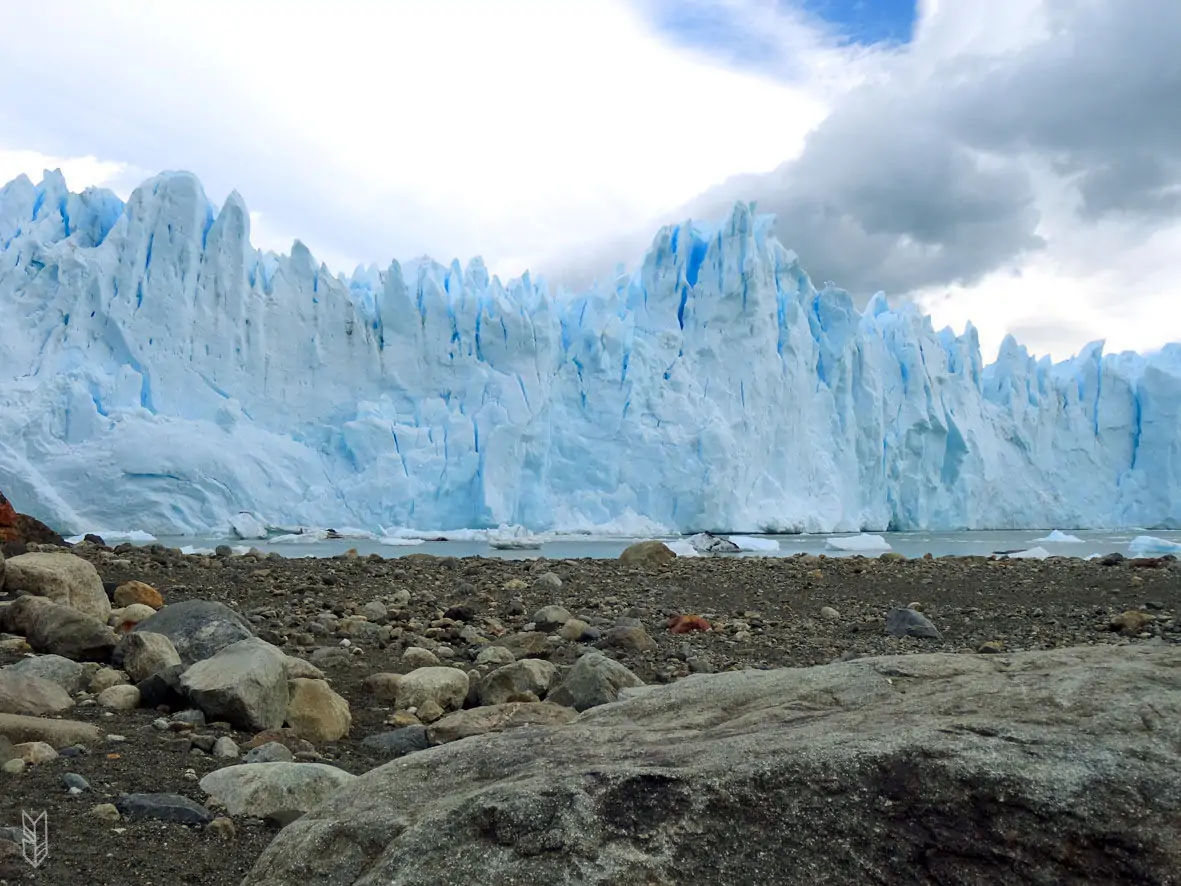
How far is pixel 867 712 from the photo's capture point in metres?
1.53

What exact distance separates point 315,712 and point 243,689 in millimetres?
302

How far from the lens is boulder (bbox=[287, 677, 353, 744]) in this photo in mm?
2935

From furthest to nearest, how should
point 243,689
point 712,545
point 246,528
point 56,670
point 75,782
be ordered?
point 246,528
point 712,545
point 56,670
point 243,689
point 75,782

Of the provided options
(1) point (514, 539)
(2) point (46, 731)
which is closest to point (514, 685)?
(2) point (46, 731)

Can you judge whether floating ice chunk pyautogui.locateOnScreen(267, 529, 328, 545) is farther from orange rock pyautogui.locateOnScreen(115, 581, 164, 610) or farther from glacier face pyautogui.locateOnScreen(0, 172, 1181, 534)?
orange rock pyautogui.locateOnScreen(115, 581, 164, 610)

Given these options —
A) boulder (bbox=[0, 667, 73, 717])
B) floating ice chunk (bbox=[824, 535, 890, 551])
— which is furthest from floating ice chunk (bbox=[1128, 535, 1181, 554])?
boulder (bbox=[0, 667, 73, 717])

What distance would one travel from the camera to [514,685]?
3.49m

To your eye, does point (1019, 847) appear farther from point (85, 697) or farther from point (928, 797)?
point (85, 697)

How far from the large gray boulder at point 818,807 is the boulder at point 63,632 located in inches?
101

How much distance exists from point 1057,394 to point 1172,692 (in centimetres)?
3027

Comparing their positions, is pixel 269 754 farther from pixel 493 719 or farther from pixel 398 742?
pixel 493 719

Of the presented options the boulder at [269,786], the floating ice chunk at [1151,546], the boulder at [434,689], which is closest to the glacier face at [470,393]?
the floating ice chunk at [1151,546]

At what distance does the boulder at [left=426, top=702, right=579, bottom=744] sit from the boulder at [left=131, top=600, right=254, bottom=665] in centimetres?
117

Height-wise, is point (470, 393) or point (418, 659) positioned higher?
point (470, 393)
